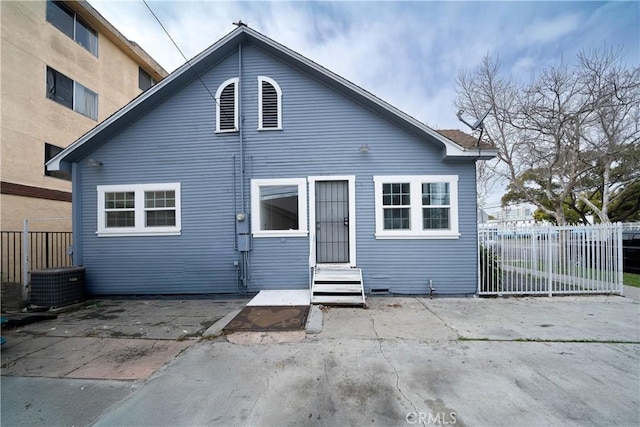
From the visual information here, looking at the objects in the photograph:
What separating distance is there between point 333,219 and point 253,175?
2.43 meters

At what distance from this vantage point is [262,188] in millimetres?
7086

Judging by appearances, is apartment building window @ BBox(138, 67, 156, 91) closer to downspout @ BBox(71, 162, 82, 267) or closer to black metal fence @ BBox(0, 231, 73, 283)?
black metal fence @ BBox(0, 231, 73, 283)

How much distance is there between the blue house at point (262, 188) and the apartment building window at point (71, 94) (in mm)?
5910

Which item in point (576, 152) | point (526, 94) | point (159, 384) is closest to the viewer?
point (159, 384)

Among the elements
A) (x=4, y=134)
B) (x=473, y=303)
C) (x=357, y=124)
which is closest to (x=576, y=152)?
(x=473, y=303)

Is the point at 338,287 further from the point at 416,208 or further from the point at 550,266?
the point at 550,266

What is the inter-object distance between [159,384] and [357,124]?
6.46 meters

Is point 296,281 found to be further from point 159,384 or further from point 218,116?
point 218,116

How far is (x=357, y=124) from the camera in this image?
272 inches

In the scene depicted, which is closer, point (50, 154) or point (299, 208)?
point (299, 208)

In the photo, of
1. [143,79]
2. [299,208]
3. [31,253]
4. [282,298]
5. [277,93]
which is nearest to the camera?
[282,298]

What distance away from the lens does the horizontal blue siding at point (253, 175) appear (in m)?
6.73

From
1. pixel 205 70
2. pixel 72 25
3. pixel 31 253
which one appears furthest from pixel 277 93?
pixel 72 25

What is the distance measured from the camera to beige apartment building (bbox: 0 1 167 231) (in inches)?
341
